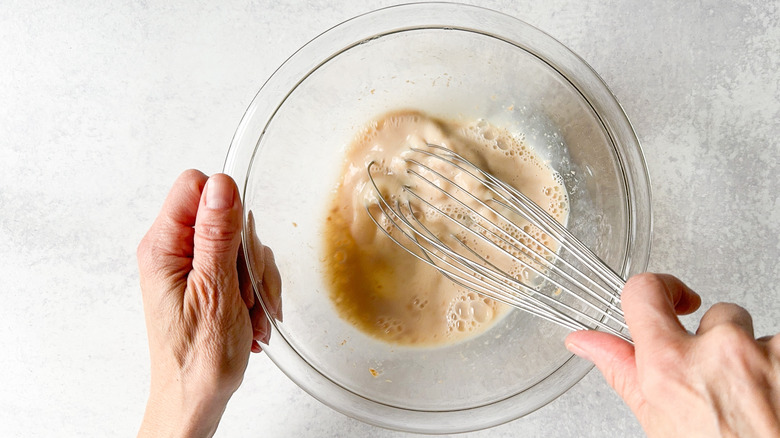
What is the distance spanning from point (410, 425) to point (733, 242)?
0.63 metres

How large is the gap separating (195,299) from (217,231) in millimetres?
107

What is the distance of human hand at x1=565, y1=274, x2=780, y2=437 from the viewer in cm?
47

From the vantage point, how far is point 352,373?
34.9 inches

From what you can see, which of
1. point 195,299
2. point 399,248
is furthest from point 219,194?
point 399,248

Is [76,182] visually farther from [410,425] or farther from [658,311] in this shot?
[658,311]

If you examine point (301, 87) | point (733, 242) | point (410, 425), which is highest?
point (733, 242)

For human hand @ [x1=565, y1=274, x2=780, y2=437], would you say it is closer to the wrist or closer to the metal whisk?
the metal whisk

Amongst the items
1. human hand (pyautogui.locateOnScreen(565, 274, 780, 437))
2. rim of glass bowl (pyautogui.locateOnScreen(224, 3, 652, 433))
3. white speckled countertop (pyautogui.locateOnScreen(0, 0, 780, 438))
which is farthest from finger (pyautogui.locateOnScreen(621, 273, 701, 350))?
white speckled countertop (pyautogui.locateOnScreen(0, 0, 780, 438))

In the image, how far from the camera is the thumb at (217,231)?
744 mm

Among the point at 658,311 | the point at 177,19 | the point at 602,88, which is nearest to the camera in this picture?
the point at 658,311

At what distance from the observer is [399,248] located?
2.96ft

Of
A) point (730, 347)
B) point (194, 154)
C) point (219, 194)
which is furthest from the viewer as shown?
point (194, 154)

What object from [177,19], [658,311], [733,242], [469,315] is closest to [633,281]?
[658,311]

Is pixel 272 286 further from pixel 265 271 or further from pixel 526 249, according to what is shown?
pixel 526 249
